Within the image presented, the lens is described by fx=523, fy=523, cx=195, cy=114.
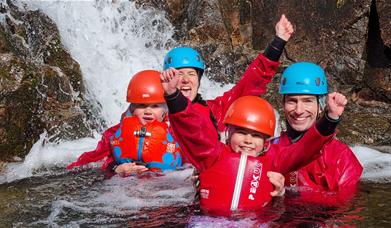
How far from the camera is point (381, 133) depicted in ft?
30.9

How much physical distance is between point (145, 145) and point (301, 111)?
74.1 inches

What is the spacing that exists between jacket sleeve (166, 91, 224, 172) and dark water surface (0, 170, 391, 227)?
0.48 meters

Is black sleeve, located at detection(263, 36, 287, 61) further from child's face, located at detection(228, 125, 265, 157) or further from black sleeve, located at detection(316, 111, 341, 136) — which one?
black sleeve, located at detection(316, 111, 341, 136)

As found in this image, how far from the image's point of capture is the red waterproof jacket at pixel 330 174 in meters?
4.75

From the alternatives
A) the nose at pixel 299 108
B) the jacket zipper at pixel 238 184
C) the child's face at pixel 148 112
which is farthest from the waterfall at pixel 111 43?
the jacket zipper at pixel 238 184

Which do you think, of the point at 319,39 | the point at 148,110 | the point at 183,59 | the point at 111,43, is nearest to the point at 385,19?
the point at 319,39

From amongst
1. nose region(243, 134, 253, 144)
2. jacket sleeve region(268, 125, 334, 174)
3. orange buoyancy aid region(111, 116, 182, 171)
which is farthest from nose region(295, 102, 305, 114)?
orange buoyancy aid region(111, 116, 182, 171)

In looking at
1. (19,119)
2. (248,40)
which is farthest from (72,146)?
(248,40)

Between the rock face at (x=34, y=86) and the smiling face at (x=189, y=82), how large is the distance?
2828 mm

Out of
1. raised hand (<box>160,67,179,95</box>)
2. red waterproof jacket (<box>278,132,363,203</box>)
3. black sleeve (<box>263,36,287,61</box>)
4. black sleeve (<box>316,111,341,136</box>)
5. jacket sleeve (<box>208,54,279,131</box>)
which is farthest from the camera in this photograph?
jacket sleeve (<box>208,54,279,131</box>)

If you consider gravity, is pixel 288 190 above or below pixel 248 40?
below

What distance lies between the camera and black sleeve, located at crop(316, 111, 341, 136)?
146 inches

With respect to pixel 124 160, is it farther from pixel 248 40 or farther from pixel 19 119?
pixel 248 40

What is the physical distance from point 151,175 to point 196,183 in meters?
1.38
